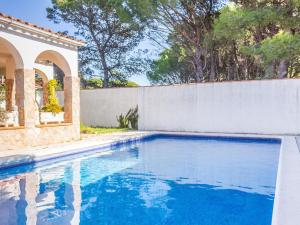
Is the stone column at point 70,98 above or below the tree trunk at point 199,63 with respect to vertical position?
below

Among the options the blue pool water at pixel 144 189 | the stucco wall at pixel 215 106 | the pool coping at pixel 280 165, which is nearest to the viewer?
the pool coping at pixel 280 165

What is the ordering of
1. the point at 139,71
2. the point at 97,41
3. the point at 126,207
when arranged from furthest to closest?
the point at 139,71, the point at 97,41, the point at 126,207

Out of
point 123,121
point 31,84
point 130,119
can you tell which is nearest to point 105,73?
point 123,121

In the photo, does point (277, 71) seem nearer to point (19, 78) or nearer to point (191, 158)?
point (191, 158)

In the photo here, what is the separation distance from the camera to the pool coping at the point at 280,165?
4225mm

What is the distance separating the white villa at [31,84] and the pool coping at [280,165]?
179cm

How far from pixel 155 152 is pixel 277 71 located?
40.5ft

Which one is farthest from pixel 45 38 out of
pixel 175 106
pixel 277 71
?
pixel 277 71

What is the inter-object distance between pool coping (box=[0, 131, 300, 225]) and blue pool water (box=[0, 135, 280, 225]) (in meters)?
0.24

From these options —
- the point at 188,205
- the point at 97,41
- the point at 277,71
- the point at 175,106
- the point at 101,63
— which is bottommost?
the point at 188,205

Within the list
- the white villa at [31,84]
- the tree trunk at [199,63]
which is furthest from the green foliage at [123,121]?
the tree trunk at [199,63]

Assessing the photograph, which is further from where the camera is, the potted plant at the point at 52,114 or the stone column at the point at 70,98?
the stone column at the point at 70,98

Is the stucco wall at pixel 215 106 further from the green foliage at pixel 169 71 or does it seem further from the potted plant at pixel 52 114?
the green foliage at pixel 169 71

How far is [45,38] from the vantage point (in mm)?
12047
